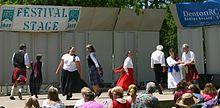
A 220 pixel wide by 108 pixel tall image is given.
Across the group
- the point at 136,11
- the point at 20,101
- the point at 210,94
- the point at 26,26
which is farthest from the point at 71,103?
Result: the point at 136,11

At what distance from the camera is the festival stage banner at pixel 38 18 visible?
18141mm

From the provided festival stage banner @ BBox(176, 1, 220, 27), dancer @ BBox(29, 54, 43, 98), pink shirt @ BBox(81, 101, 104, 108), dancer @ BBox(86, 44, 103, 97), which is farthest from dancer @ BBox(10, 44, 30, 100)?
pink shirt @ BBox(81, 101, 104, 108)

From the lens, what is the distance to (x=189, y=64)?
53.4ft

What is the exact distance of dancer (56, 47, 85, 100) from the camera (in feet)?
48.5

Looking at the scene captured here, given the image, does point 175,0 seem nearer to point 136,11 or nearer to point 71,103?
point 136,11

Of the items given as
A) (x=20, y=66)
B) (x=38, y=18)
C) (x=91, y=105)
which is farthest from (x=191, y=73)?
(x=91, y=105)

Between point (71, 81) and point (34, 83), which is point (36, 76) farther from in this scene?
point (71, 81)

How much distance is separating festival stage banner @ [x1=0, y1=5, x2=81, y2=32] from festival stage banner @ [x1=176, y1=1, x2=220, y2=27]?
12.6 ft

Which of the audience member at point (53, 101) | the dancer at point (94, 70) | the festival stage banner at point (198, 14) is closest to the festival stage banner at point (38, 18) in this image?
the festival stage banner at point (198, 14)

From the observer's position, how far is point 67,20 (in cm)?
1916

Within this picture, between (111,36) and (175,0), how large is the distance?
32.5 ft

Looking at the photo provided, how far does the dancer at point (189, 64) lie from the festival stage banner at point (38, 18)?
4.78 m

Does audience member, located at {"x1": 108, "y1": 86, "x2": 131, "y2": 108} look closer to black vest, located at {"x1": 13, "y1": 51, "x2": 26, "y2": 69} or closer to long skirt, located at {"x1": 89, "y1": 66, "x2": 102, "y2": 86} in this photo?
long skirt, located at {"x1": 89, "y1": 66, "x2": 102, "y2": 86}

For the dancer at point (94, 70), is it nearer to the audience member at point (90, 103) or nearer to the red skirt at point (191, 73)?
the red skirt at point (191, 73)
